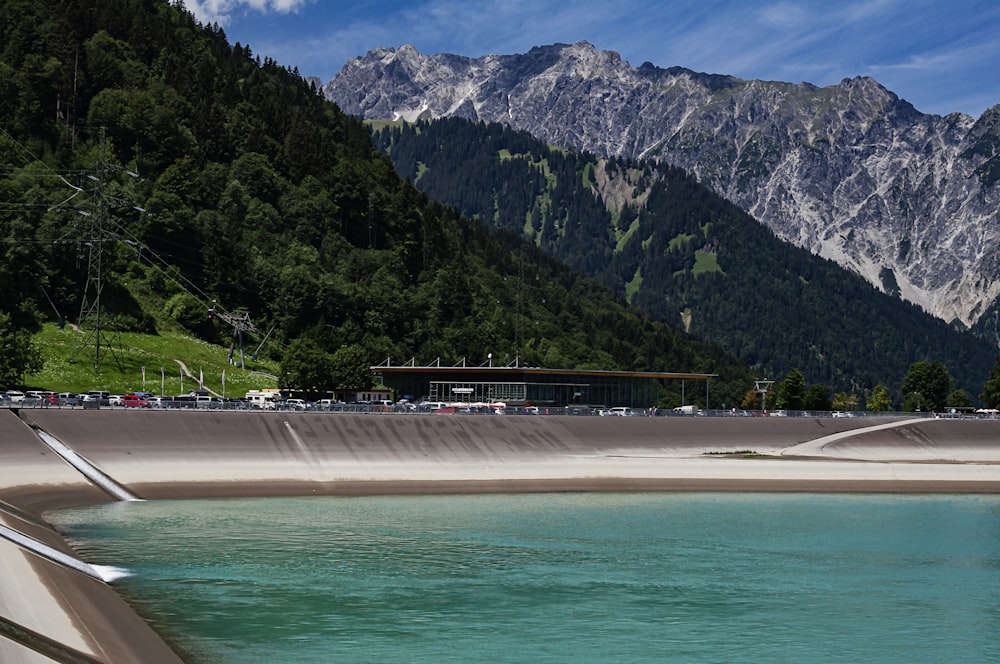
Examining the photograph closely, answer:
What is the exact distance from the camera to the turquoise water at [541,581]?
132 feet

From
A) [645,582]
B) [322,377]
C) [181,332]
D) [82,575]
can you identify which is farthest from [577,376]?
[82,575]

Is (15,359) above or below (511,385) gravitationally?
above

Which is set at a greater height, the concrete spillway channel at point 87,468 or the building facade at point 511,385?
the building facade at point 511,385

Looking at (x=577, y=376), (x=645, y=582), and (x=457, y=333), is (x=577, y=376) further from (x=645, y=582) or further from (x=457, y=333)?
(x=645, y=582)

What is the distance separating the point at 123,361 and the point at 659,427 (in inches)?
2370

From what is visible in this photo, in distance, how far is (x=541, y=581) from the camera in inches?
2016

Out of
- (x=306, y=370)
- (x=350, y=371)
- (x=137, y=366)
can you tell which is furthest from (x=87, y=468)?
(x=350, y=371)

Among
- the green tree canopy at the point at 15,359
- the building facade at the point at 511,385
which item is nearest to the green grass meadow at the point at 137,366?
the green tree canopy at the point at 15,359

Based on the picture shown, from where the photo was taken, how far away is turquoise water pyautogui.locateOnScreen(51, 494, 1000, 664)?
132 ft

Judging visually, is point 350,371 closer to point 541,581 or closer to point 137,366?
point 137,366

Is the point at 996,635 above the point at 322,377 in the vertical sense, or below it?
below

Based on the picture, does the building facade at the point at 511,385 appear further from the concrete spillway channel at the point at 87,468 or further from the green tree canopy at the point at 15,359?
the concrete spillway channel at the point at 87,468

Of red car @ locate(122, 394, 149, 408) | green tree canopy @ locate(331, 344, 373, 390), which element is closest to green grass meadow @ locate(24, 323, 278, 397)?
green tree canopy @ locate(331, 344, 373, 390)

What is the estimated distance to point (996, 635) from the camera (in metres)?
44.2
